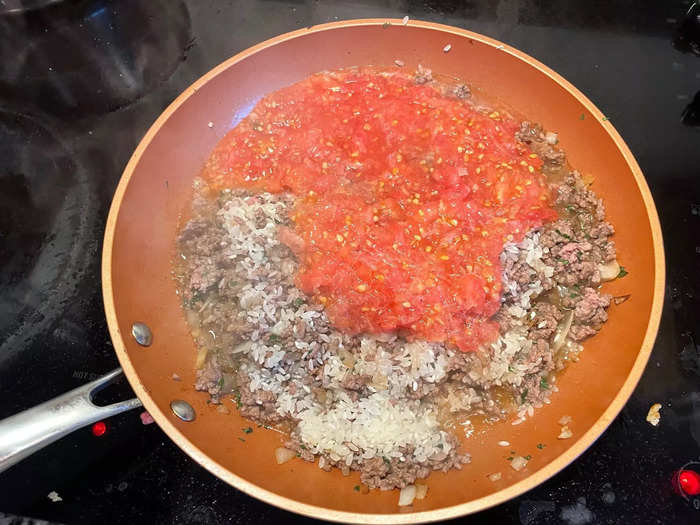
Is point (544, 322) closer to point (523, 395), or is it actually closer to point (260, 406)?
point (523, 395)

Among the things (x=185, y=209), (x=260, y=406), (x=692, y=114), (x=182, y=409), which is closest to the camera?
(x=182, y=409)

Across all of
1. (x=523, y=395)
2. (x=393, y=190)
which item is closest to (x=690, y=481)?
(x=523, y=395)

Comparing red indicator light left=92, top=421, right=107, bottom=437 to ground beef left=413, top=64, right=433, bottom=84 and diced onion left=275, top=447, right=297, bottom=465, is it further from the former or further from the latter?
ground beef left=413, top=64, right=433, bottom=84

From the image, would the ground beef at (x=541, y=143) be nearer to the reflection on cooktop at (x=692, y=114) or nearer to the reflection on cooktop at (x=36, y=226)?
the reflection on cooktop at (x=692, y=114)

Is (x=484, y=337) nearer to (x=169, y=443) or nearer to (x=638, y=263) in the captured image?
(x=638, y=263)

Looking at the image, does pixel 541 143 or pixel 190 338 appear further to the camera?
pixel 541 143

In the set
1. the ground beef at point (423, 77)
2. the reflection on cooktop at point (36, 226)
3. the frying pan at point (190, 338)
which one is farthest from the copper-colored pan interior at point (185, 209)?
the reflection on cooktop at point (36, 226)

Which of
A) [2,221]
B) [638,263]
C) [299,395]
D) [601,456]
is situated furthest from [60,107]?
[601,456]
